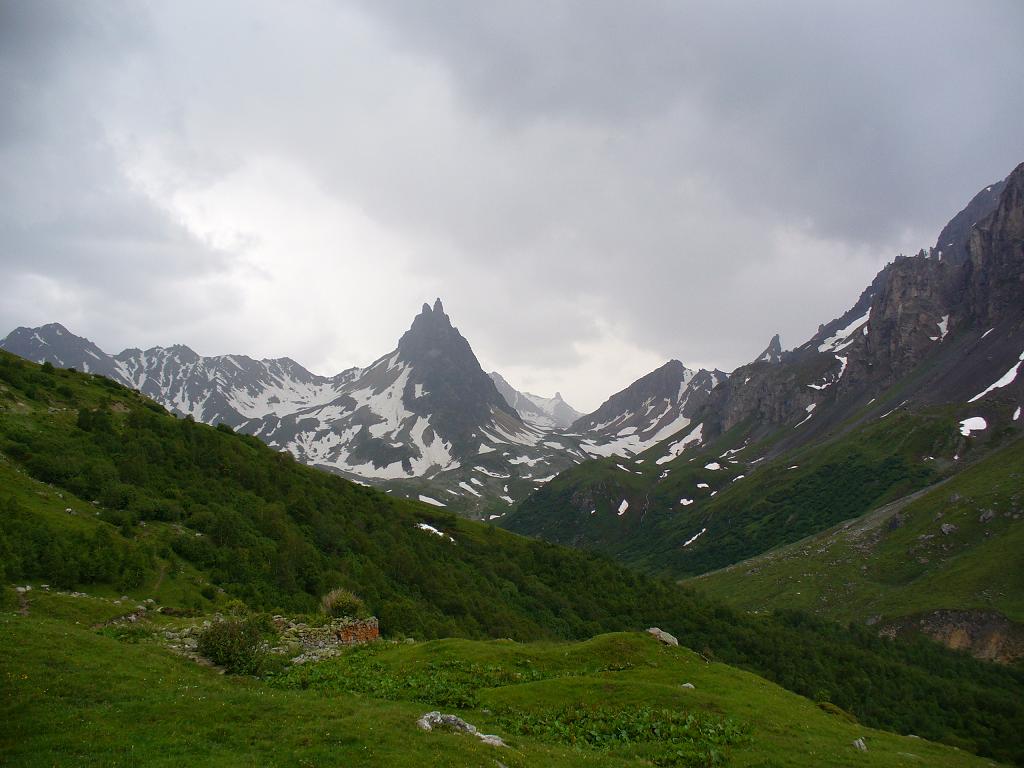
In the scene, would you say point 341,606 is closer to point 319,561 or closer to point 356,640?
point 356,640

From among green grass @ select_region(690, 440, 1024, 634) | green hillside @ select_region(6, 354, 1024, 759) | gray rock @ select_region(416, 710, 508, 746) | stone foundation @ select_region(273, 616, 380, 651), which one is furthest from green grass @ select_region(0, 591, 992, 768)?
green grass @ select_region(690, 440, 1024, 634)

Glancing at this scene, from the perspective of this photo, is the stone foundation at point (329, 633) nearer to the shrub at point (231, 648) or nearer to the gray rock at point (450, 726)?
the shrub at point (231, 648)

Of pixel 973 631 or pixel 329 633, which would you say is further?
pixel 973 631

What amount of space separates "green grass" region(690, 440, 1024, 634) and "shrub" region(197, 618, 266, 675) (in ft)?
440

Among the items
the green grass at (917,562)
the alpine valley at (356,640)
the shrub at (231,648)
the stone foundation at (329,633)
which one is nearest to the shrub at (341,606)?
the alpine valley at (356,640)

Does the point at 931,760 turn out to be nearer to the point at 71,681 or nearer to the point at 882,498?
the point at 71,681

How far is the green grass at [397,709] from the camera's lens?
1714 cm

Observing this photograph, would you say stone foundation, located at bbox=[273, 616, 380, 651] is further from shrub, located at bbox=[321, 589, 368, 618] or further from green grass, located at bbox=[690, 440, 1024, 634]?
green grass, located at bbox=[690, 440, 1024, 634]

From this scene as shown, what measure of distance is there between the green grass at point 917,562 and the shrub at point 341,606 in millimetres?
122108

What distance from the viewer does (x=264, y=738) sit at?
717 inches

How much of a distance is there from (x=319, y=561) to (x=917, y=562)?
459ft

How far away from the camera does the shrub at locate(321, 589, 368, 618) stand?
42.1 meters

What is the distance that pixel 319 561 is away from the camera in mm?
56312

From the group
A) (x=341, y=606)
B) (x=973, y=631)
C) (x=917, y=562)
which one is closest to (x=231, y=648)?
(x=341, y=606)
